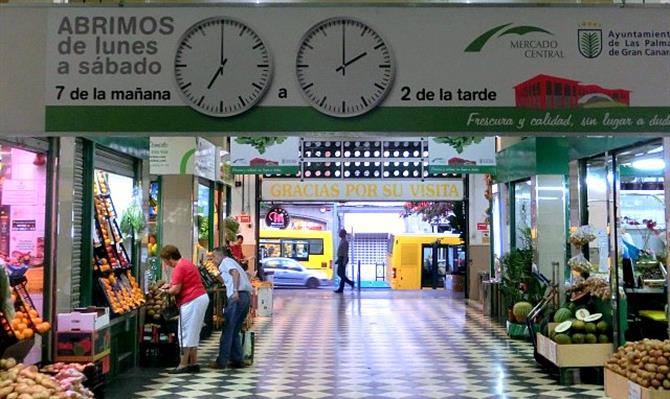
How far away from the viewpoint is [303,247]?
2152 centimetres

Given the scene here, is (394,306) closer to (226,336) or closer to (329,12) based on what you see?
(226,336)

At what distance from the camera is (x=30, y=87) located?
3.57 meters

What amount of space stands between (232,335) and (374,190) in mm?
7788

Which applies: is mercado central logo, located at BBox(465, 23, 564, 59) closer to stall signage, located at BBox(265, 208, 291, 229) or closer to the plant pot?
the plant pot

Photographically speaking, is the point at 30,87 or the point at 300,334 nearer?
the point at 30,87

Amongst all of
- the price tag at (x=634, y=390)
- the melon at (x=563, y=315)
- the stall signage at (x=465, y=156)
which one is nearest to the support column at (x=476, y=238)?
the stall signage at (x=465, y=156)

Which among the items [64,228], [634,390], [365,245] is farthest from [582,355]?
[365,245]

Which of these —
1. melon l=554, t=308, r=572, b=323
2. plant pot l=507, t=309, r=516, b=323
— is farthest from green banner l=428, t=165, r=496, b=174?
melon l=554, t=308, r=572, b=323

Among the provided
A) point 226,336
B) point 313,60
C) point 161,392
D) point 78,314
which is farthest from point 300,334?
point 313,60

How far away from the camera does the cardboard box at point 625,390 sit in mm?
4949

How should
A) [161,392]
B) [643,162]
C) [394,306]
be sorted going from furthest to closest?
[394,306], [643,162], [161,392]

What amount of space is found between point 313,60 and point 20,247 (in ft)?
11.8

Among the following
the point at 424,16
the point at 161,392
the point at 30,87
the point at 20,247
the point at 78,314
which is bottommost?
the point at 161,392

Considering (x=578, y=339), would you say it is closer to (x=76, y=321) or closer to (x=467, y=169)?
(x=76, y=321)
